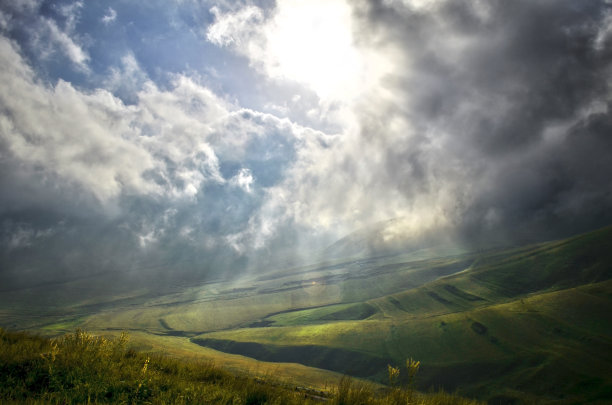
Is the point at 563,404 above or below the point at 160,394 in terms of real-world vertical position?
below

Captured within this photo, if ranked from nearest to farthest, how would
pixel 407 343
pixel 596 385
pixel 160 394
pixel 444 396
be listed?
pixel 160 394 < pixel 444 396 < pixel 596 385 < pixel 407 343

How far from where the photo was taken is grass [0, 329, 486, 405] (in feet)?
21.2

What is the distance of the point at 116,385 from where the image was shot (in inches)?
268

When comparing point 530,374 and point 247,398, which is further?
point 530,374

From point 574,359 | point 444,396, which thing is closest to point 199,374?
point 444,396

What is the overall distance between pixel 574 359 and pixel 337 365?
11987cm

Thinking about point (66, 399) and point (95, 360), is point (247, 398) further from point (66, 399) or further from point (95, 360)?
point (95, 360)

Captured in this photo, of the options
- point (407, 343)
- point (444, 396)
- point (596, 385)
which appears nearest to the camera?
point (444, 396)

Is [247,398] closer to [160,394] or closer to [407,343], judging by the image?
[160,394]

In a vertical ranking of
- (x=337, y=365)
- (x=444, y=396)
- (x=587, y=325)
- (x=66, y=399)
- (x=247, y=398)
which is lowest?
(x=337, y=365)

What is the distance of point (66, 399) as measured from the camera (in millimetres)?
6035

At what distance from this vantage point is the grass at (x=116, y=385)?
21.2 feet

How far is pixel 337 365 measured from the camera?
183500 mm

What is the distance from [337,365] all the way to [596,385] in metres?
117
